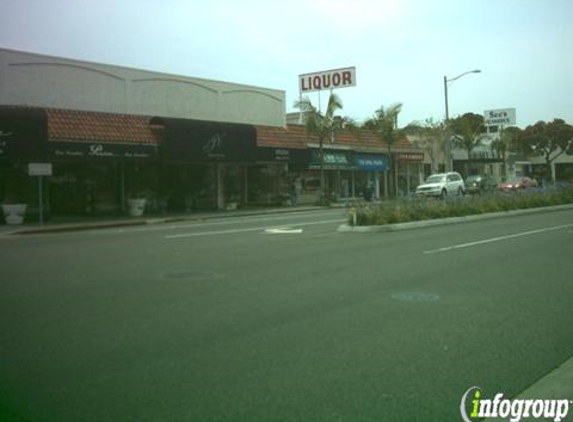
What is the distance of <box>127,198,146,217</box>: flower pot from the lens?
1186 inches

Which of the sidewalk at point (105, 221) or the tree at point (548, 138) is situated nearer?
the sidewalk at point (105, 221)

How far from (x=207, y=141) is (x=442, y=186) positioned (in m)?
17.1

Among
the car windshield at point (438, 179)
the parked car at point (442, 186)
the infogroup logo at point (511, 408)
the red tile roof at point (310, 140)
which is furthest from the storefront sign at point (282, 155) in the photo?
the infogroup logo at point (511, 408)

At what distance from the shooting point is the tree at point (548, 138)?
8188 centimetres

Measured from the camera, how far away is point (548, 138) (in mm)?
82625

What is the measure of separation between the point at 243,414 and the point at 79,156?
23969 millimetres

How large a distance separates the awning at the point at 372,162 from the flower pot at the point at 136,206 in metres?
18.4

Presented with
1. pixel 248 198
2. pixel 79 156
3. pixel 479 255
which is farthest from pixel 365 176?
pixel 479 255

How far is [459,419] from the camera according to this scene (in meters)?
4.92

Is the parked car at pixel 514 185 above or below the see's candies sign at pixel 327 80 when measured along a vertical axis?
below

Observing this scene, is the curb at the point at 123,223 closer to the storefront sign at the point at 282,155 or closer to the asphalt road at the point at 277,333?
the storefront sign at the point at 282,155

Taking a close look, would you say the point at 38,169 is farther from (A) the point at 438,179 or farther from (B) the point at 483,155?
(B) the point at 483,155

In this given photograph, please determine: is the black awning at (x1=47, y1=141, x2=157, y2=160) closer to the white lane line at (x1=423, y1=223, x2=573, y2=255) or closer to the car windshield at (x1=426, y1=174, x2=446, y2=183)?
the white lane line at (x1=423, y1=223, x2=573, y2=255)

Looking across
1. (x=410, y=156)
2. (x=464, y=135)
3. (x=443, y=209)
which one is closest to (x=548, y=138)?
(x=464, y=135)
